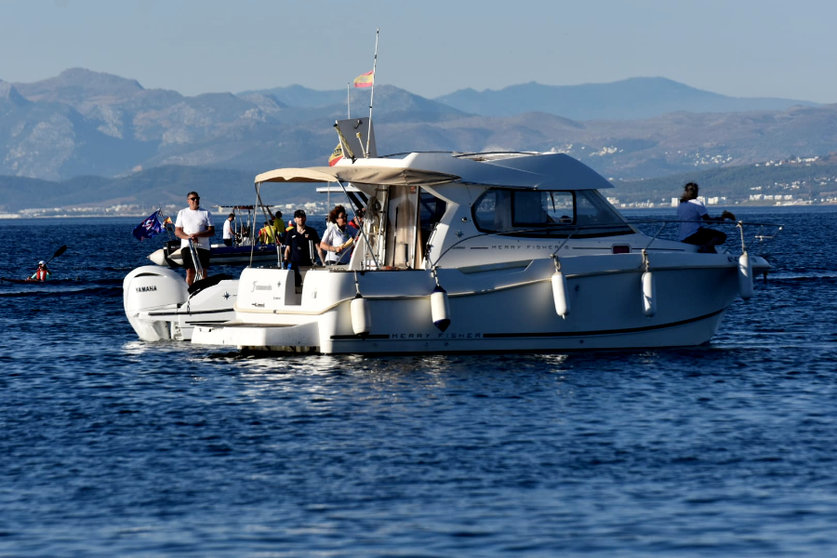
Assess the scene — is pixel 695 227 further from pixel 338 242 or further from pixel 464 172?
pixel 338 242

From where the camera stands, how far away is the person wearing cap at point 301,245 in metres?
23.3

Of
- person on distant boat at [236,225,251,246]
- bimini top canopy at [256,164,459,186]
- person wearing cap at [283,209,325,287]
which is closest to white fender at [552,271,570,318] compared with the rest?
bimini top canopy at [256,164,459,186]

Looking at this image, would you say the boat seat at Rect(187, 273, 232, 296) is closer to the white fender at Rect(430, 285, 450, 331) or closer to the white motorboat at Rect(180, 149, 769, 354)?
the white motorboat at Rect(180, 149, 769, 354)

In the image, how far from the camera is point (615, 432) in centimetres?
1577

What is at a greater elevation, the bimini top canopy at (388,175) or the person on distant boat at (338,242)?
the bimini top canopy at (388,175)

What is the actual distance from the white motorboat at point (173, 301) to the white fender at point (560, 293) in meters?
5.92

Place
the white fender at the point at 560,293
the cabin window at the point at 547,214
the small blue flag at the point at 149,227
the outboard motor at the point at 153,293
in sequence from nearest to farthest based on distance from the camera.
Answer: the white fender at the point at 560,293 < the cabin window at the point at 547,214 < the outboard motor at the point at 153,293 < the small blue flag at the point at 149,227

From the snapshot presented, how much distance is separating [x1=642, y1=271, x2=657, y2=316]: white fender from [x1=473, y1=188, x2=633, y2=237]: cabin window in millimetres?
1525

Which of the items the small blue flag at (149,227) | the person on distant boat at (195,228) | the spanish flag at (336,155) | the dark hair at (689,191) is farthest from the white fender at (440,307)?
the small blue flag at (149,227)

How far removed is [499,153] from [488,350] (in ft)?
12.0

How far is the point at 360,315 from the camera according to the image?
20.4 m

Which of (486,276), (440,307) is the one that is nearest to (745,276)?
(486,276)

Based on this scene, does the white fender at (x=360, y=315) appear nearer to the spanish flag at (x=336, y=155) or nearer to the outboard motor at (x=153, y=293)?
the spanish flag at (x=336, y=155)

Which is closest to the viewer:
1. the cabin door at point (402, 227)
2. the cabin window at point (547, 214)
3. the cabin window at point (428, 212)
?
the cabin window at point (547, 214)
